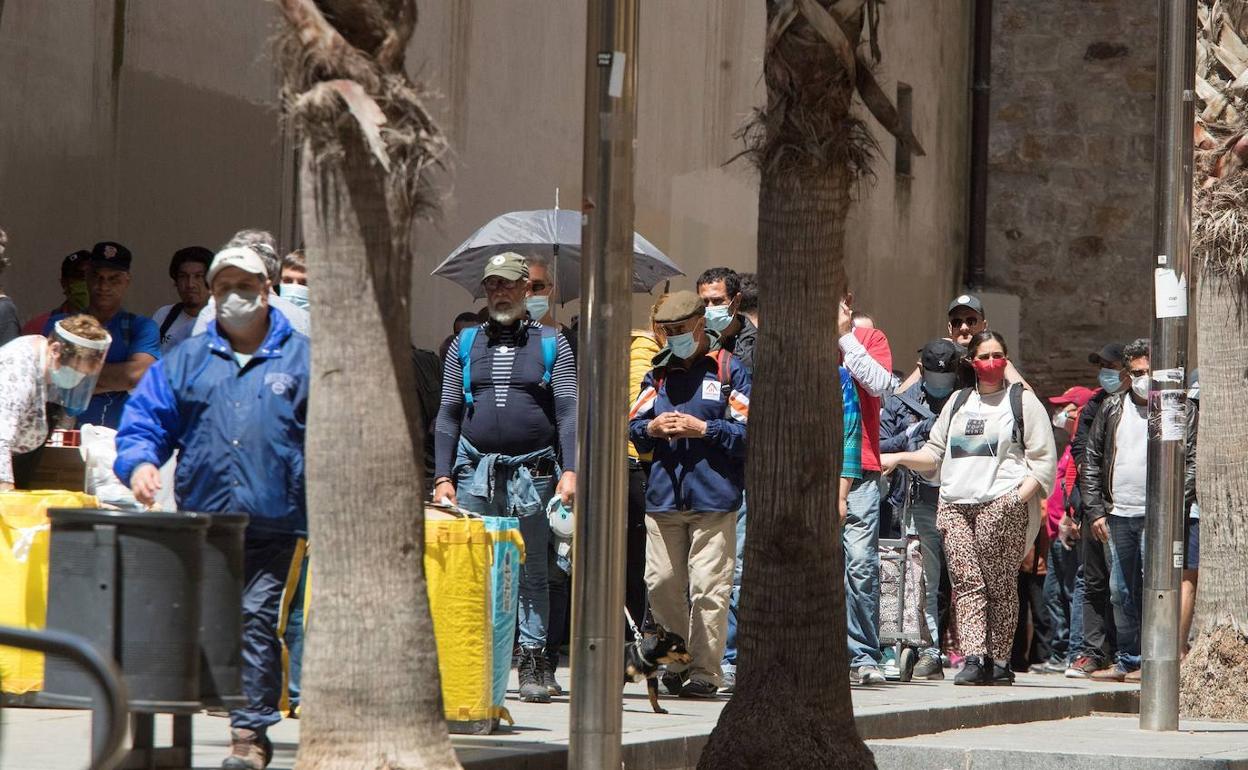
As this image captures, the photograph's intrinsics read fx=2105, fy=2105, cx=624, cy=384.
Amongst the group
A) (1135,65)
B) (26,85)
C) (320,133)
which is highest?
(1135,65)

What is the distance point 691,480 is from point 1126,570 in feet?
14.1

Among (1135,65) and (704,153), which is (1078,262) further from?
(704,153)

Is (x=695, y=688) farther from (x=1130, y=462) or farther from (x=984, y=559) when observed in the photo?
(x=1130, y=462)

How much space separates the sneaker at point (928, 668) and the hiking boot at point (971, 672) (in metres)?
0.38

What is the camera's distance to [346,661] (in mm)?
6699

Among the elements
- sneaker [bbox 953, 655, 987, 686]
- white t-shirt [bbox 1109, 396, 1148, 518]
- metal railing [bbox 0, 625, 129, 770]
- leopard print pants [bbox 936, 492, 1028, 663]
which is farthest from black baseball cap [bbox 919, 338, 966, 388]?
metal railing [bbox 0, 625, 129, 770]

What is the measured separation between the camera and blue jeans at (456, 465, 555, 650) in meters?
10.1

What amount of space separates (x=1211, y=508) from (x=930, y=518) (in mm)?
1686

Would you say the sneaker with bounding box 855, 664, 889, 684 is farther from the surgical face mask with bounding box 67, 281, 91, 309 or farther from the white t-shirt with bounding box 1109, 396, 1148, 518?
the surgical face mask with bounding box 67, 281, 91, 309

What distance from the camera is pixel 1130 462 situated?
44.8 feet

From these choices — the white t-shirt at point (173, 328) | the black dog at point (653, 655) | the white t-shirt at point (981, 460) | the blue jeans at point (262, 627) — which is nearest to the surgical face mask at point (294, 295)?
the white t-shirt at point (173, 328)

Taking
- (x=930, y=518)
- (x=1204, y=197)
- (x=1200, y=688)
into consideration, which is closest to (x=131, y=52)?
(x=930, y=518)

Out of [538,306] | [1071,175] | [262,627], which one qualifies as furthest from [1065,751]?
[1071,175]

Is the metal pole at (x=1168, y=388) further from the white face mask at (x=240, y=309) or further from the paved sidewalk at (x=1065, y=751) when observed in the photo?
the white face mask at (x=240, y=309)
